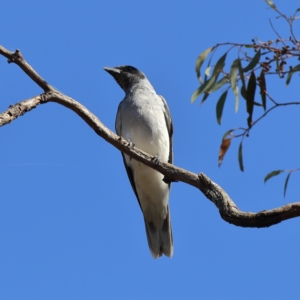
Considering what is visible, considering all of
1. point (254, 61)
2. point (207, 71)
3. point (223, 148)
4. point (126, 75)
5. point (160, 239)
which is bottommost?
point (223, 148)

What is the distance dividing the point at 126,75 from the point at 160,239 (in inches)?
99.8

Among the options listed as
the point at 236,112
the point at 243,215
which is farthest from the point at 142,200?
the point at 236,112

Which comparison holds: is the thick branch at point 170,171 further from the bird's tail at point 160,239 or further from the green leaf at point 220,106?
the bird's tail at point 160,239

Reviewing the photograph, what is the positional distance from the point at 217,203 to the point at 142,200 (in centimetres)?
390

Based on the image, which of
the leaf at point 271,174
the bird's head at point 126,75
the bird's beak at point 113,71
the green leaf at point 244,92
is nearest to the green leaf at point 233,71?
the green leaf at point 244,92

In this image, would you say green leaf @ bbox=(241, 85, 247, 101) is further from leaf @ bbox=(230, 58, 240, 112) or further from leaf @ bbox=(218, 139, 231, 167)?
leaf @ bbox=(218, 139, 231, 167)

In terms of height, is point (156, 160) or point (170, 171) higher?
point (156, 160)

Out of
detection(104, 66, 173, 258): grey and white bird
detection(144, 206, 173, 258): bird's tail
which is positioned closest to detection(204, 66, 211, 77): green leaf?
detection(104, 66, 173, 258): grey and white bird

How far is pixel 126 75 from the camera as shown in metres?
9.22

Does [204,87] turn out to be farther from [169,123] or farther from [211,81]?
[169,123]

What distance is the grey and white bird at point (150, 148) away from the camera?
321 inches

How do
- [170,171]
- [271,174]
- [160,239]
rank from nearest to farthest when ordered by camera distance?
[271,174] < [170,171] < [160,239]

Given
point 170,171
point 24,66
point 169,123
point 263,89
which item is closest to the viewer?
point 263,89

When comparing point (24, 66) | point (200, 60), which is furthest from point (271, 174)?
point (24, 66)
